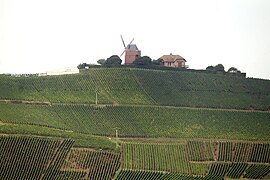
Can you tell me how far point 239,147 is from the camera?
84375 mm

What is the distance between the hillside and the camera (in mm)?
74375

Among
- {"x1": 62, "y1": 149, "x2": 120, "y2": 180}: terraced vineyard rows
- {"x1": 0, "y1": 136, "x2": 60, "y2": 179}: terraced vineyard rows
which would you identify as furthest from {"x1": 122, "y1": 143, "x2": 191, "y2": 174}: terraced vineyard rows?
{"x1": 0, "y1": 136, "x2": 60, "y2": 179}: terraced vineyard rows

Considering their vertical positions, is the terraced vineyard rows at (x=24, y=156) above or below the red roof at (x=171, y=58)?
below

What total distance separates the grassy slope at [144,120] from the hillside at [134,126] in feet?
0.54

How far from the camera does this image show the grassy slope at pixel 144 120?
84.4 meters

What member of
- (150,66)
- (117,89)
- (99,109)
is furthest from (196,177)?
(150,66)

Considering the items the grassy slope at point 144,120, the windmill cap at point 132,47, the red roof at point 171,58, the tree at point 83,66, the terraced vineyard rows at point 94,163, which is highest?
the windmill cap at point 132,47

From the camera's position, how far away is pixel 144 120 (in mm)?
89688

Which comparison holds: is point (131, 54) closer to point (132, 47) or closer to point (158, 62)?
point (132, 47)

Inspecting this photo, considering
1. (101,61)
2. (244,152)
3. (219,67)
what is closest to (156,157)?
(244,152)

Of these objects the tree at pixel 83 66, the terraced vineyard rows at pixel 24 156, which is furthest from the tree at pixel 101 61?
the terraced vineyard rows at pixel 24 156

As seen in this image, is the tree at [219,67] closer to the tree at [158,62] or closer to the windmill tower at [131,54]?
the tree at [158,62]

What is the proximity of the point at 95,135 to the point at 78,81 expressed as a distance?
21.2m

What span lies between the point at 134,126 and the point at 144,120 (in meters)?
2.97
